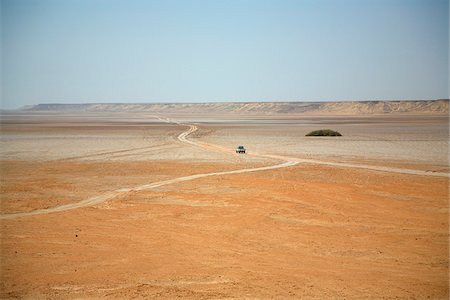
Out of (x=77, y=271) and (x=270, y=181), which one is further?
(x=270, y=181)

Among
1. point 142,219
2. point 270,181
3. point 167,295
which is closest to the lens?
point 167,295

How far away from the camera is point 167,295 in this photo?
941cm

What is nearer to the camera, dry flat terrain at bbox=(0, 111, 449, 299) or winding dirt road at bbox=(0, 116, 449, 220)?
dry flat terrain at bbox=(0, 111, 449, 299)

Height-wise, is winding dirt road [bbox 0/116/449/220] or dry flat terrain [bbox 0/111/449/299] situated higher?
winding dirt road [bbox 0/116/449/220]

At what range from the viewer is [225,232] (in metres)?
14.1

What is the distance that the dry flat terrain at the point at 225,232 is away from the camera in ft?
32.7

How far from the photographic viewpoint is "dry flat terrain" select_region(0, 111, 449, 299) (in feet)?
32.7

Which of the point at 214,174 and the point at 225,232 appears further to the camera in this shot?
the point at 214,174

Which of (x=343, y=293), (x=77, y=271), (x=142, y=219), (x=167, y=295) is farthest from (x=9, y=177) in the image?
(x=343, y=293)

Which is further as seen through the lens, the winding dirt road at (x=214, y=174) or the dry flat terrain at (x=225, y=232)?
the winding dirt road at (x=214, y=174)

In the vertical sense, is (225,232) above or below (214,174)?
below

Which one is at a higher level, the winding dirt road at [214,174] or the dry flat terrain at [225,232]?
the winding dirt road at [214,174]

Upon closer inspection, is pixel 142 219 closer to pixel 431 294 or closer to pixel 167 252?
pixel 167 252

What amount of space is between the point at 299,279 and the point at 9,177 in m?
20.9
